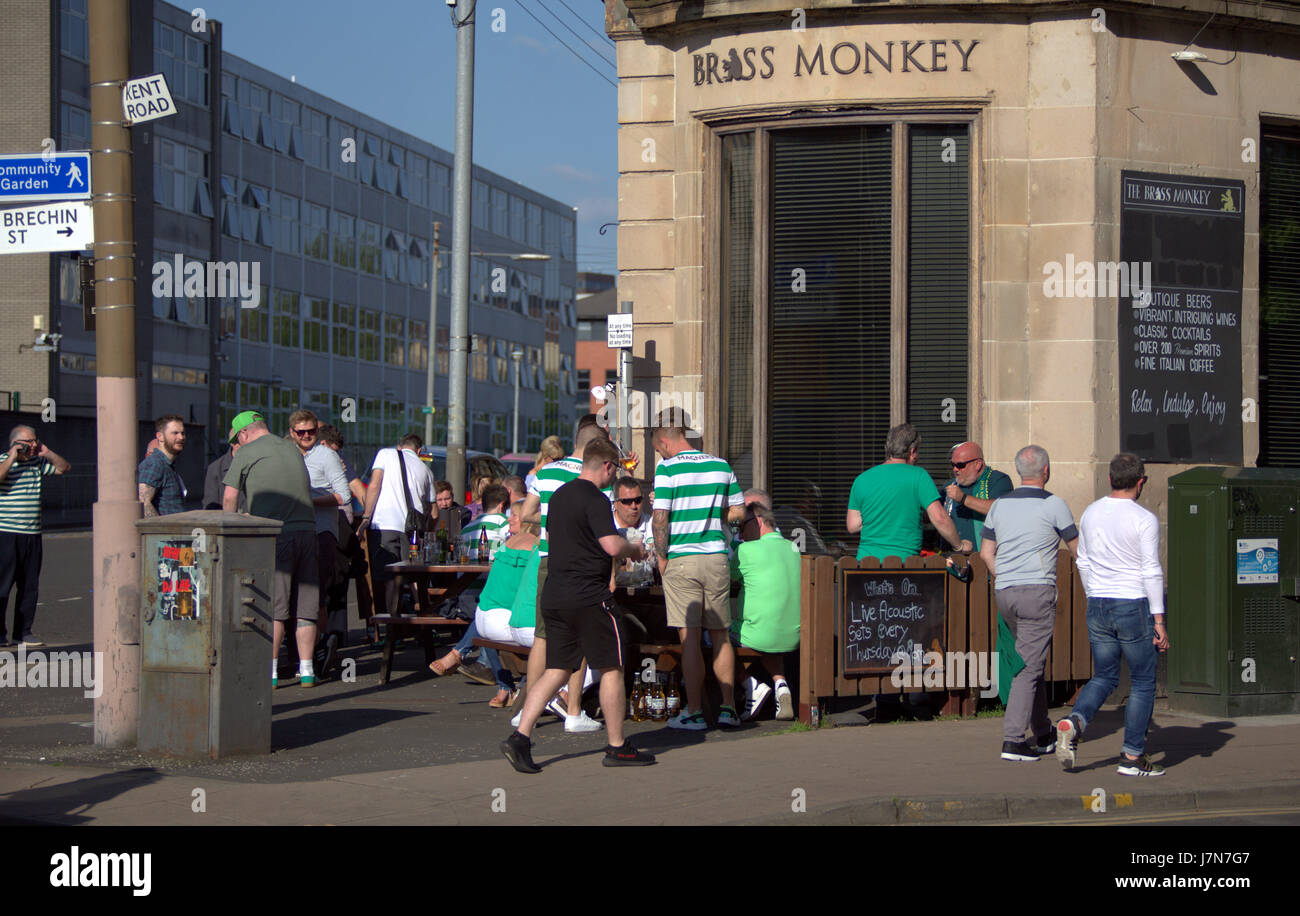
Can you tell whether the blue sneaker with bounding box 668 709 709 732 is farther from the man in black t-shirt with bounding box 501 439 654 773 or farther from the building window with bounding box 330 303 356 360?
the building window with bounding box 330 303 356 360

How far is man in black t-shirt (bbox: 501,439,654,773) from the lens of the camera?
28.5 ft

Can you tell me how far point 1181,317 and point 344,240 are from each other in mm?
53286

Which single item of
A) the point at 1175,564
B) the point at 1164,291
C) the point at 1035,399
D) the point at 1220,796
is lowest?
the point at 1220,796

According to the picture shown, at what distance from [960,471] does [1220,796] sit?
11.0 feet

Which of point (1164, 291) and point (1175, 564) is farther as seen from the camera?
point (1164, 291)

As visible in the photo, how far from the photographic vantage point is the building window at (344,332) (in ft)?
206

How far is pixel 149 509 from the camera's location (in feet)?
36.5

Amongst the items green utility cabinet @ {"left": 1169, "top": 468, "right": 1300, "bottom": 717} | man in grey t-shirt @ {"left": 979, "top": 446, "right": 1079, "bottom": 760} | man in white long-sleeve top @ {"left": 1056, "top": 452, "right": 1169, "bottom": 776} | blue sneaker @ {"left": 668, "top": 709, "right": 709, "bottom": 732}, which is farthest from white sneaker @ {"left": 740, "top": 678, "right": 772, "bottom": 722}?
green utility cabinet @ {"left": 1169, "top": 468, "right": 1300, "bottom": 717}

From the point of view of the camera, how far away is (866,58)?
12.5m

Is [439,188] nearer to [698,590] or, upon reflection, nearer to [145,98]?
[145,98]

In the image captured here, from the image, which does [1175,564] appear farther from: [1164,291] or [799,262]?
[799,262]

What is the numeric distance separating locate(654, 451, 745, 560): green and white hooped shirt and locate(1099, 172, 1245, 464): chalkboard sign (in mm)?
4077
